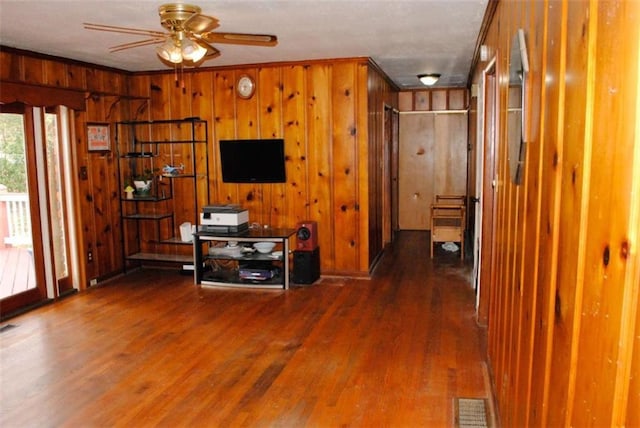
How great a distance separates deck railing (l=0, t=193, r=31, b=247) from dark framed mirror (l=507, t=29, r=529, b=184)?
14.8 feet

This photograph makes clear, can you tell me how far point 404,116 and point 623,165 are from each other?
8.31 meters

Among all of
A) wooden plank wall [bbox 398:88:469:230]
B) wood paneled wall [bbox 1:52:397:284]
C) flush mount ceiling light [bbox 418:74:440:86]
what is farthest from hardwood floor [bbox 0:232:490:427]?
wooden plank wall [bbox 398:88:469:230]

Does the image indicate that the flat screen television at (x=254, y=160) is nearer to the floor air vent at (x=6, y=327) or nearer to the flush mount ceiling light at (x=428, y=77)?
the flush mount ceiling light at (x=428, y=77)

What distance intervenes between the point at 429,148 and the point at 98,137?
530 centimetres

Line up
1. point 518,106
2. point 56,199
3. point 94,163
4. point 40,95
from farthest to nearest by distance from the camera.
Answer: point 94,163 → point 56,199 → point 40,95 → point 518,106

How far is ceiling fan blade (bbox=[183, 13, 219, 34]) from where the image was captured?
3.25 m

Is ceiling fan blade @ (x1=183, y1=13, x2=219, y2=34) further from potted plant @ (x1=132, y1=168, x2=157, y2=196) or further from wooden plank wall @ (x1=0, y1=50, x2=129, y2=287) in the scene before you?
potted plant @ (x1=132, y1=168, x2=157, y2=196)

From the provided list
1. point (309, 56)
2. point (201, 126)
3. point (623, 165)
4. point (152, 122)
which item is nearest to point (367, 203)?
point (309, 56)

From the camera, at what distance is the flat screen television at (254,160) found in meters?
6.02

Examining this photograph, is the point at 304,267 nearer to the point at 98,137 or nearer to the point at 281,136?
the point at 281,136

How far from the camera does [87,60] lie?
5.56 meters

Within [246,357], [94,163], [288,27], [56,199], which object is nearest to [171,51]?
[288,27]

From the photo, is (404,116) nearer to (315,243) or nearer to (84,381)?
(315,243)

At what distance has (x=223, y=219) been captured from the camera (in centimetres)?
Answer: 576
